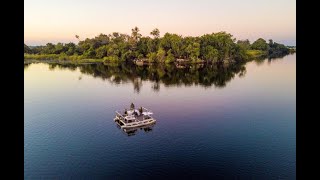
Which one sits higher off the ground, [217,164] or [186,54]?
[186,54]

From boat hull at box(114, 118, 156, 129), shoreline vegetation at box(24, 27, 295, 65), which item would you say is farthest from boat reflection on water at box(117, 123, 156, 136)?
shoreline vegetation at box(24, 27, 295, 65)

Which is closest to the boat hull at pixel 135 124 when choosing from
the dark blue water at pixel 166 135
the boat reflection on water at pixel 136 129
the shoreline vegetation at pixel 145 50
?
the boat reflection on water at pixel 136 129

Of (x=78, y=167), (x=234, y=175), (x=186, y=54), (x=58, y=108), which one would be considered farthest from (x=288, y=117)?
(x=186, y=54)

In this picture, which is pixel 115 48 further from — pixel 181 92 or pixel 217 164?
pixel 217 164

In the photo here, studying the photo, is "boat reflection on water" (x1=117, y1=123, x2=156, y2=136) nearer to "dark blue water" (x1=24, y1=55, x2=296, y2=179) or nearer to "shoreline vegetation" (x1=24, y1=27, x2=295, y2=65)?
"dark blue water" (x1=24, y1=55, x2=296, y2=179)

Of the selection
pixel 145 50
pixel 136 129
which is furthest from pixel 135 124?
pixel 145 50
